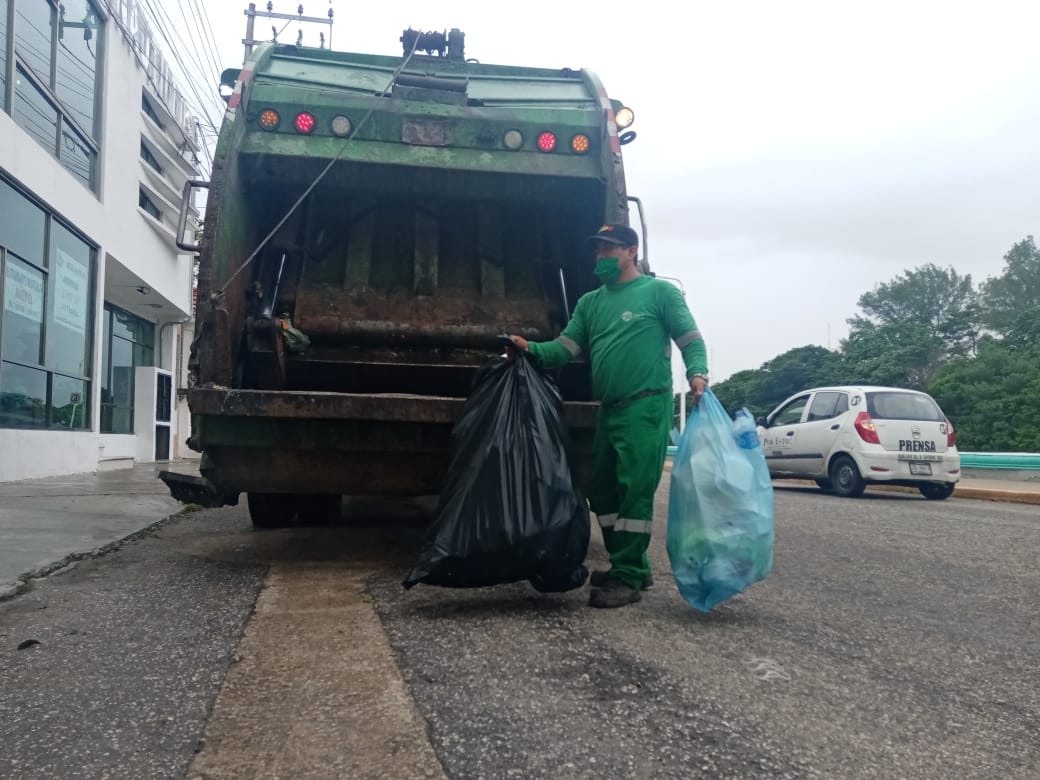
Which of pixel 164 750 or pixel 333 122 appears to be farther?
pixel 333 122

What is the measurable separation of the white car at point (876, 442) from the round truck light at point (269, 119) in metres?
7.83

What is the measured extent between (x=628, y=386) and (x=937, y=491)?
26.7 feet

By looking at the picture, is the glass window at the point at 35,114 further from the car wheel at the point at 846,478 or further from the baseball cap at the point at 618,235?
the car wheel at the point at 846,478

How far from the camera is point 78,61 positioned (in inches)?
428

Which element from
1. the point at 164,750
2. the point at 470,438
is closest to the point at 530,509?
the point at 470,438

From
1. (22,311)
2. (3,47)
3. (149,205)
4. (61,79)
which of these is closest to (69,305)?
(22,311)

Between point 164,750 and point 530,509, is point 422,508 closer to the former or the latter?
point 530,509

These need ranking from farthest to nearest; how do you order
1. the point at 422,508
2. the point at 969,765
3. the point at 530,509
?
the point at 422,508 → the point at 530,509 → the point at 969,765

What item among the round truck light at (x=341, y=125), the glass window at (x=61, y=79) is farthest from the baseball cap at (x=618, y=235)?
the glass window at (x=61, y=79)

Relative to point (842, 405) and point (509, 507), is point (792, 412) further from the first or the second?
point (509, 507)

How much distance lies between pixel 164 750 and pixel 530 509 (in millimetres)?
1418

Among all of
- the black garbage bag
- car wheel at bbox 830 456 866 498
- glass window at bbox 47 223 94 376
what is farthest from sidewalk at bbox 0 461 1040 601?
the black garbage bag

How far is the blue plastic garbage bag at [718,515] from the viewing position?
3.05 meters

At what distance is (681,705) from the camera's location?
2197 millimetres
